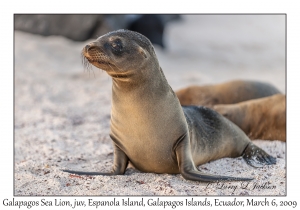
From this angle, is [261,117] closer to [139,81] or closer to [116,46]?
[139,81]

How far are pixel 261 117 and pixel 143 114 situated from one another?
2392 millimetres

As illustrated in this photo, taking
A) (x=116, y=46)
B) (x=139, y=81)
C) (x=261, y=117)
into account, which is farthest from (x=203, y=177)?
(x=261, y=117)

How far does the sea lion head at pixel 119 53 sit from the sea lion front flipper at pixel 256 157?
150 centimetres

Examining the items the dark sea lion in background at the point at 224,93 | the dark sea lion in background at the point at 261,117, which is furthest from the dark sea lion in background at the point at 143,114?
the dark sea lion in background at the point at 224,93

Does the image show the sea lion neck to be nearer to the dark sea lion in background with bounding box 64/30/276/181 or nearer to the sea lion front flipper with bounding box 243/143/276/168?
the dark sea lion in background with bounding box 64/30/276/181

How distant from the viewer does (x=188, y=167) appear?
430cm

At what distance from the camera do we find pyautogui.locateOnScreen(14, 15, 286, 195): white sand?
14.1ft

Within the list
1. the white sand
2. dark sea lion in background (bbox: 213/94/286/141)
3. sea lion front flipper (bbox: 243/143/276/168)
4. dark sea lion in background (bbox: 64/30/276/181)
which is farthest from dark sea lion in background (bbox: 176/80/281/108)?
dark sea lion in background (bbox: 64/30/276/181)

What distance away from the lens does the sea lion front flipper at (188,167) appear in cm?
418

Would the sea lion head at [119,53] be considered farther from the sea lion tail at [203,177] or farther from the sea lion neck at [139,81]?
the sea lion tail at [203,177]
